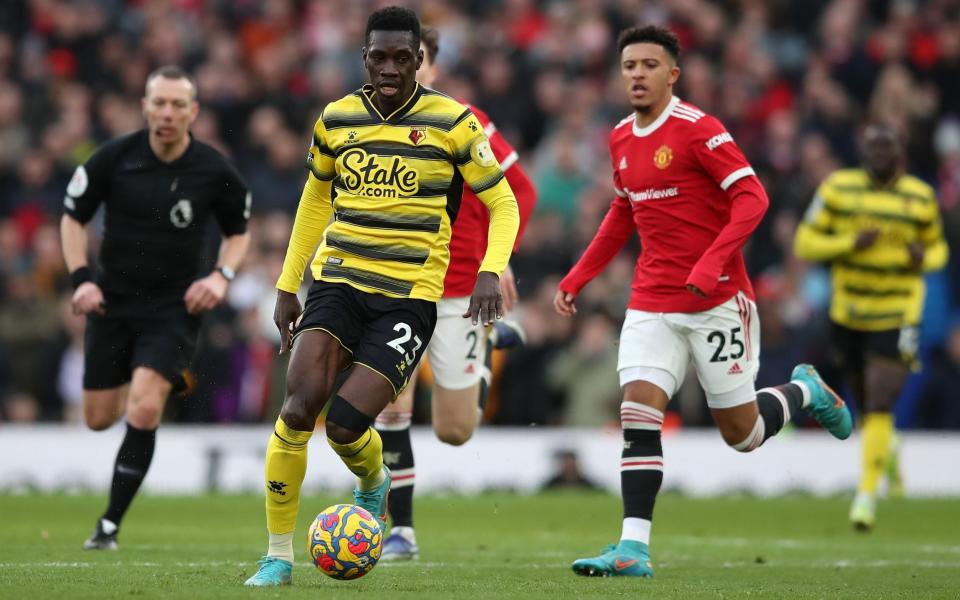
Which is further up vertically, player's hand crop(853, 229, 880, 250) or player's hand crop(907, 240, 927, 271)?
player's hand crop(853, 229, 880, 250)

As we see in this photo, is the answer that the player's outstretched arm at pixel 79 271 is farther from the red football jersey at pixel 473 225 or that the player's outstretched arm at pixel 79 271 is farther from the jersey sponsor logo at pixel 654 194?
the jersey sponsor logo at pixel 654 194

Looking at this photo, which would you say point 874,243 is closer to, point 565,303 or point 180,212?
point 565,303

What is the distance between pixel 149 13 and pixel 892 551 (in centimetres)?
1431

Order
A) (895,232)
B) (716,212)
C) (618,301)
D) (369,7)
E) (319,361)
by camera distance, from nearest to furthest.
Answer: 1. (319,361)
2. (716,212)
3. (895,232)
4. (618,301)
5. (369,7)

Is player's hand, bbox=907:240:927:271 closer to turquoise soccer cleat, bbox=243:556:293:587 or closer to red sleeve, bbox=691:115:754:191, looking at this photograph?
red sleeve, bbox=691:115:754:191

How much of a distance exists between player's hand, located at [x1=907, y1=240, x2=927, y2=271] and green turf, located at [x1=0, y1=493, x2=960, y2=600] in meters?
2.05

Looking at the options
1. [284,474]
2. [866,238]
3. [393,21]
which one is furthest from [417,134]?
[866,238]

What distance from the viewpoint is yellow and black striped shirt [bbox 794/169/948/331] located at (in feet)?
42.0

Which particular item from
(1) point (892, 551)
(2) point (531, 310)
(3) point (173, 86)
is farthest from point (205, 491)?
(1) point (892, 551)

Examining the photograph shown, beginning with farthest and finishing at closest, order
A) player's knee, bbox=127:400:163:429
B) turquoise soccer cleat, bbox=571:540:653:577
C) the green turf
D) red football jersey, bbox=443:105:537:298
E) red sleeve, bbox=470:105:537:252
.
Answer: player's knee, bbox=127:400:163:429
red sleeve, bbox=470:105:537:252
red football jersey, bbox=443:105:537:298
turquoise soccer cleat, bbox=571:540:653:577
the green turf

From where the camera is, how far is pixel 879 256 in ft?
42.1

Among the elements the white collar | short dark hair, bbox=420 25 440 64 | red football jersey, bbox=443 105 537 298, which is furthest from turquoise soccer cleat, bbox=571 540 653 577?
short dark hair, bbox=420 25 440 64

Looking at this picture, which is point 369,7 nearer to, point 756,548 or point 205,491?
point 205,491

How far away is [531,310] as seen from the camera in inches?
660
